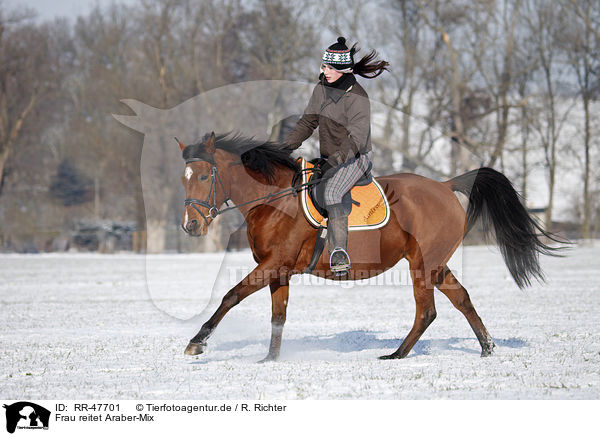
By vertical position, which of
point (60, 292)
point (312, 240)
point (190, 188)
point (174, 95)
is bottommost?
point (60, 292)

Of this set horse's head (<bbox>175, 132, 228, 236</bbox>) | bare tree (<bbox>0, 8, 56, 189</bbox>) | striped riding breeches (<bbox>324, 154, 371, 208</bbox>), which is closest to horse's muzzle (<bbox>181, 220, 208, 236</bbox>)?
horse's head (<bbox>175, 132, 228, 236</bbox>)

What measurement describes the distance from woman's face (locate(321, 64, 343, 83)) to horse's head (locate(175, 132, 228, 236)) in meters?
1.34

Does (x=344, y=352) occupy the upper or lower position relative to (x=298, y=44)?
lower

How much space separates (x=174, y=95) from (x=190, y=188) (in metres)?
36.5

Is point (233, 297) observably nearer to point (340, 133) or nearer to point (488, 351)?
point (340, 133)

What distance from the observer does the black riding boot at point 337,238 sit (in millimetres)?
6938

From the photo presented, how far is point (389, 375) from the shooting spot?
20.0 ft

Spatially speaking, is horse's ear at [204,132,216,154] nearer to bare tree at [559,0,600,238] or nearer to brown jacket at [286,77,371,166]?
brown jacket at [286,77,371,166]

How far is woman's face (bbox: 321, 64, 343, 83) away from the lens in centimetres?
701

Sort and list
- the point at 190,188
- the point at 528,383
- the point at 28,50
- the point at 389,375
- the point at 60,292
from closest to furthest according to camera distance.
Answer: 1. the point at 528,383
2. the point at 389,375
3. the point at 190,188
4. the point at 60,292
5. the point at 28,50

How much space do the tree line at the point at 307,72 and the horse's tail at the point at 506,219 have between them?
29.6 m
